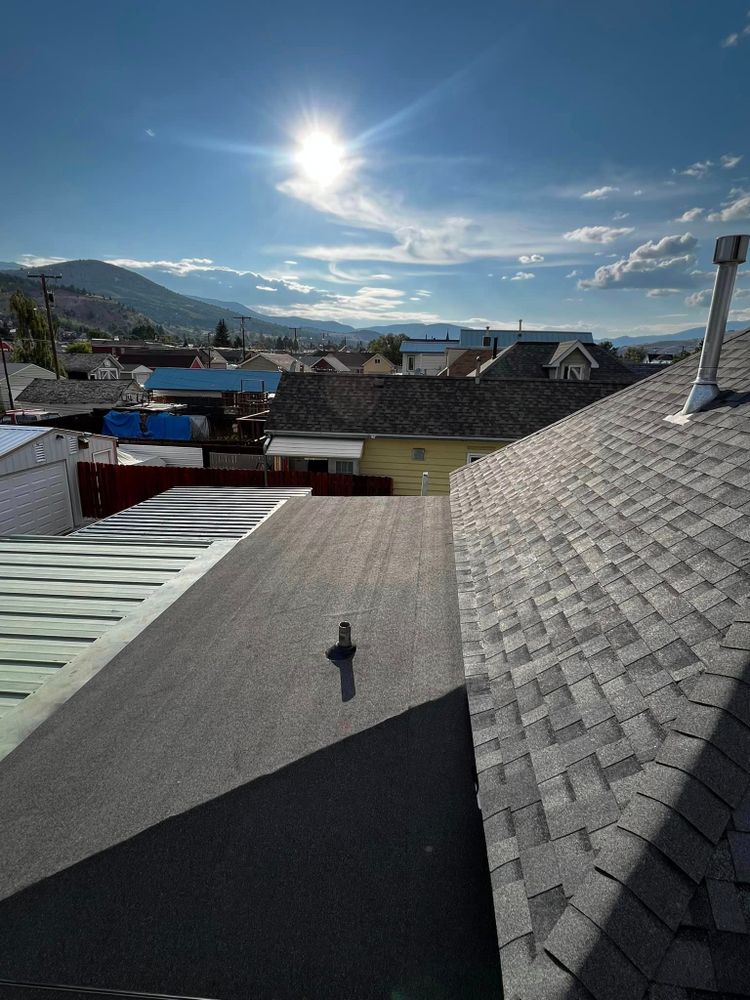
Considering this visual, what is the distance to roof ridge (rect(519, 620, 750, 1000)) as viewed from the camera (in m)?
1.73

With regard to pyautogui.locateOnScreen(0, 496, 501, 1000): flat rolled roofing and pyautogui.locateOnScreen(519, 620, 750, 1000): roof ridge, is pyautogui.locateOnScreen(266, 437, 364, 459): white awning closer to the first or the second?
pyautogui.locateOnScreen(0, 496, 501, 1000): flat rolled roofing

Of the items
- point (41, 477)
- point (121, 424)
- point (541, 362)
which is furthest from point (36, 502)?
point (541, 362)

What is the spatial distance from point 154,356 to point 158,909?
326 feet

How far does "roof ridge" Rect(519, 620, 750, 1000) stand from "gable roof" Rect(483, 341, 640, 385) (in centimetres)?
3046

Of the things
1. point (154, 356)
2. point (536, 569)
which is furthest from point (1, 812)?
point (154, 356)

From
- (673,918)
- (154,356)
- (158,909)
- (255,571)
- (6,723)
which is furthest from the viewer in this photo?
(154,356)

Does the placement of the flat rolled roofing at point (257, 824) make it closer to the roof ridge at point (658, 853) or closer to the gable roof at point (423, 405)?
the roof ridge at point (658, 853)

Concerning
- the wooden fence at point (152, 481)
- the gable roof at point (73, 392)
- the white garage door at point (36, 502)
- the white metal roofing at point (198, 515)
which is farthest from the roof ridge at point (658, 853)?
the gable roof at point (73, 392)

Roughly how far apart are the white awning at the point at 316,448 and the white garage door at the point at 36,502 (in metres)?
6.70

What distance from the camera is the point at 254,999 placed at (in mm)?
2400

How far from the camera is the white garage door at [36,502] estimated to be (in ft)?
46.9

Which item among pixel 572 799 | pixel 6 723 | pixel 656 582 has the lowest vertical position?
pixel 6 723

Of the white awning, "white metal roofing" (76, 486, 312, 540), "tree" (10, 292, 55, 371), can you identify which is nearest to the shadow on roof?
"white metal roofing" (76, 486, 312, 540)

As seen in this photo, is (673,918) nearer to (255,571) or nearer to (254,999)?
(254,999)
